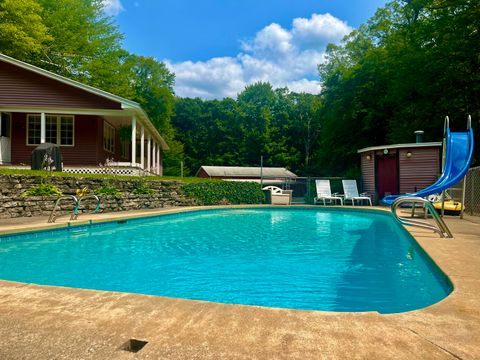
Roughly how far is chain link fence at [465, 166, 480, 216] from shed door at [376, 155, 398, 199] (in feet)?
16.1

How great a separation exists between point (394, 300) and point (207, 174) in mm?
32750

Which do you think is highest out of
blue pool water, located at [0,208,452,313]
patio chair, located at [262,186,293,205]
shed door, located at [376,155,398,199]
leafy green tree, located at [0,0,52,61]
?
leafy green tree, located at [0,0,52,61]

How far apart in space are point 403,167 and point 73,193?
15.4 m

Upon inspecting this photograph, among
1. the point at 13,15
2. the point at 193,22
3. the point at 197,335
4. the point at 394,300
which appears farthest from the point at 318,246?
the point at 13,15

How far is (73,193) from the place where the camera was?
11773 mm

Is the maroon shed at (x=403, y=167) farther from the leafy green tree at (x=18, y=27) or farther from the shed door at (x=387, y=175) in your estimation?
the leafy green tree at (x=18, y=27)

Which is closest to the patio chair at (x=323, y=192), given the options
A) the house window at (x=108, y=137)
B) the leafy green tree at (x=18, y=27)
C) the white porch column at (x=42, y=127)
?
the house window at (x=108, y=137)

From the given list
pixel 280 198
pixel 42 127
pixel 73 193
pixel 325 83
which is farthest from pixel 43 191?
pixel 325 83

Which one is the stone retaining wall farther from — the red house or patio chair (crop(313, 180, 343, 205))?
patio chair (crop(313, 180, 343, 205))

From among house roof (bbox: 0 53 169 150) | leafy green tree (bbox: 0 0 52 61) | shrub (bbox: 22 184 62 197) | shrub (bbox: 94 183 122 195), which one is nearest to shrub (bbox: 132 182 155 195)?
shrub (bbox: 94 183 122 195)

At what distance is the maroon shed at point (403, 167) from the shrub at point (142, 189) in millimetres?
12113

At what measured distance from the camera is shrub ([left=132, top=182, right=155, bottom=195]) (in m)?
14.2

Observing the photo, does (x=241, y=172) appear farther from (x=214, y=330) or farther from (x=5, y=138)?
(x=214, y=330)

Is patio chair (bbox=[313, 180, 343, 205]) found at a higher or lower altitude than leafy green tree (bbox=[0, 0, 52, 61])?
lower
